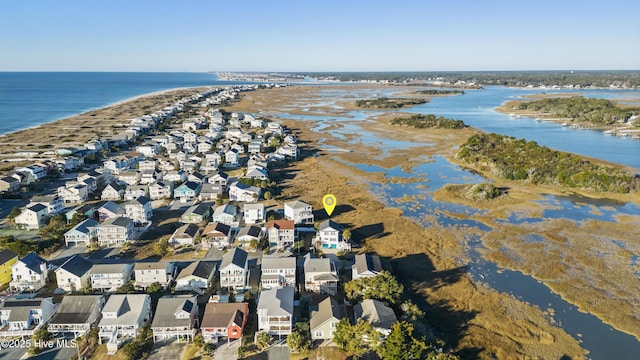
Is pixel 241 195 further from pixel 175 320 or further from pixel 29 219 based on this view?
pixel 175 320

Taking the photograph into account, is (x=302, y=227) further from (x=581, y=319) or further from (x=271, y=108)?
(x=271, y=108)

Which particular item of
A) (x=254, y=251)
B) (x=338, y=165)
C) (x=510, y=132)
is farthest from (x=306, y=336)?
(x=510, y=132)

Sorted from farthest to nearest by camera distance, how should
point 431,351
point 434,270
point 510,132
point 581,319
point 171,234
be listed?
point 510,132 < point 171,234 < point 434,270 < point 581,319 < point 431,351

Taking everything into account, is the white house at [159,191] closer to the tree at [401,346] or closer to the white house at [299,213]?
the white house at [299,213]

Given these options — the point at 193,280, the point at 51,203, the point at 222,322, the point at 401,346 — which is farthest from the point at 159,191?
the point at 401,346

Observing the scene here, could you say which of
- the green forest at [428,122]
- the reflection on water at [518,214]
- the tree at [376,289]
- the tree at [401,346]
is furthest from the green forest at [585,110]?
the tree at [401,346]
